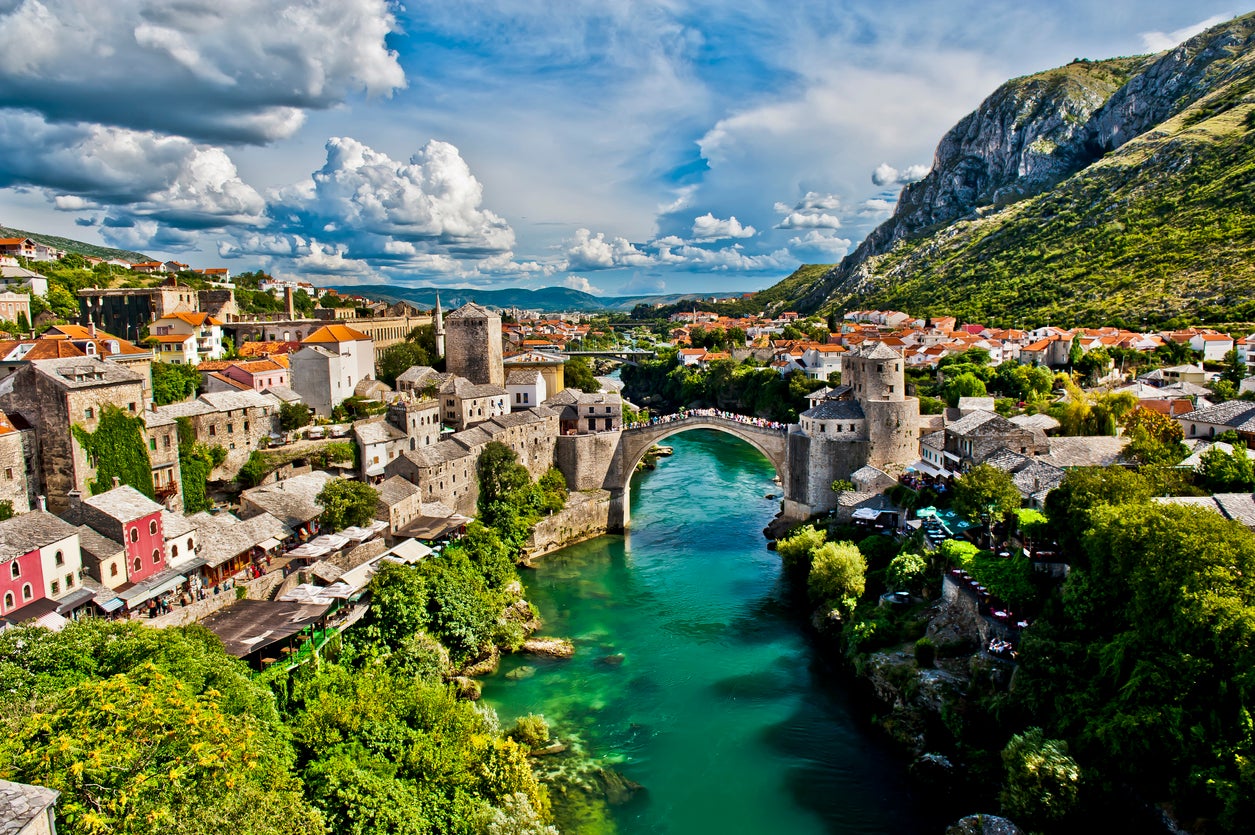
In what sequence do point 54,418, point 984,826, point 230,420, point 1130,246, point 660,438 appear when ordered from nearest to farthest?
1. point 984,826
2. point 54,418
3. point 230,420
4. point 660,438
5. point 1130,246

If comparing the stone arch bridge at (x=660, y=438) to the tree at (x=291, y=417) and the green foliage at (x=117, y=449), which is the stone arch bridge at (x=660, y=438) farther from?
the green foliage at (x=117, y=449)

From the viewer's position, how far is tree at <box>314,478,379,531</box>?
77.4 feet

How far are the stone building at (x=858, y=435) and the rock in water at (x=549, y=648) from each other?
13279 millimetres

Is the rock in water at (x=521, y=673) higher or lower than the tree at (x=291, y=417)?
lower

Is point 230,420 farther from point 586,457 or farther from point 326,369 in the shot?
point 586,457

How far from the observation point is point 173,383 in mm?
28281

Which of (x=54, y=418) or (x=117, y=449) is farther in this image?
(x=117, y=449)

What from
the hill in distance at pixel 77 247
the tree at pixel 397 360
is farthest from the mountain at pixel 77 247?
Result: the tree at pixel 397 360

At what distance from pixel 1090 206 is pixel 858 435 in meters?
60.7

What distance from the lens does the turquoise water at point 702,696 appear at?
615 inches

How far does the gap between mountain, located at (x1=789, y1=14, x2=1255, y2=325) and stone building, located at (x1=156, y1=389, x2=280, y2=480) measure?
54.1 meters

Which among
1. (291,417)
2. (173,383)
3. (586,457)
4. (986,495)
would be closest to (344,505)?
(291,417)

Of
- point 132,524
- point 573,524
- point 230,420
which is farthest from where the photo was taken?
point 573,524

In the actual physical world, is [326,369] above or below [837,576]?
above
